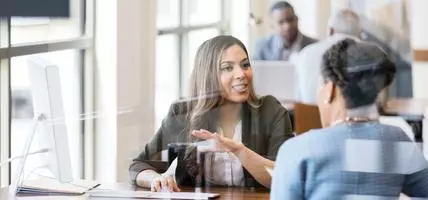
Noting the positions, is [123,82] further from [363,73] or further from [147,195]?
[363,73]

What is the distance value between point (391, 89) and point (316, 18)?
6.2 inches

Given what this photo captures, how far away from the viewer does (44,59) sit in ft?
4.75

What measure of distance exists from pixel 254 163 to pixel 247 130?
6 cm

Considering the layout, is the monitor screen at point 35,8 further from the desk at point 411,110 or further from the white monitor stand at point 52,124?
the desk at point 411,110

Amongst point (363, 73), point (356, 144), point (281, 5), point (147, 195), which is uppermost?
point (281, 5)

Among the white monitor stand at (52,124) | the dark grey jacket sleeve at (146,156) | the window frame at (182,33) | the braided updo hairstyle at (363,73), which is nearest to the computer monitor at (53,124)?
the white monitor stand at (52,124)

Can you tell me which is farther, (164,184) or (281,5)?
(164,184)

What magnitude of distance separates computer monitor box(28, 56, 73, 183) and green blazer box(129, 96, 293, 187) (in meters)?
0.15

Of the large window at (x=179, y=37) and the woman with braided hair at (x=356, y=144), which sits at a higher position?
the large window at (x=179, y=37)

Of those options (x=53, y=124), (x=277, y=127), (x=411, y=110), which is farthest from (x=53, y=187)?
(x=411, y=110)

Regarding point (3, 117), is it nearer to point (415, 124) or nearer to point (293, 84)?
point (293, 84)

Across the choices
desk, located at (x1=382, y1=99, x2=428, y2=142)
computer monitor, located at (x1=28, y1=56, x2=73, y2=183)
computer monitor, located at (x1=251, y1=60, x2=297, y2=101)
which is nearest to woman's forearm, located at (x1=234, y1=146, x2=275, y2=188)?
computer monitor, located at (x1=251, y1=60, x2=297, y2=101)

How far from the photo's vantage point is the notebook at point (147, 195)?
1299 mm

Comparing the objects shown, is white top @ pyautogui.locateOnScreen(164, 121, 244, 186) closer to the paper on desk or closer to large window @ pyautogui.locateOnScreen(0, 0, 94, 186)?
the paper on desk
